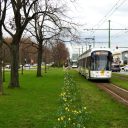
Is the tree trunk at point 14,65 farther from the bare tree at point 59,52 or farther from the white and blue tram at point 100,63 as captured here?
the bare tree at point 59,52

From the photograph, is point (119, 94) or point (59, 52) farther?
point (59, 52)

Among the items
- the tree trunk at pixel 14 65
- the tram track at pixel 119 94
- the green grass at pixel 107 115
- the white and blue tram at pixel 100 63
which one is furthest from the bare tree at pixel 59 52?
the green grass at pixel 107 115

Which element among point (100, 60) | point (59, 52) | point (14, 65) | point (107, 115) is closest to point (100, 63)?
point (100, 60)

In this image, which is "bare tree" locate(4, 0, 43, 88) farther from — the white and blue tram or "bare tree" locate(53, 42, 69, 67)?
"bare tree" locate(53, 42, 69, 67)

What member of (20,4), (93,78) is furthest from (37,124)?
(93,78)

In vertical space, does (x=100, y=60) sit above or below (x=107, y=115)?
above

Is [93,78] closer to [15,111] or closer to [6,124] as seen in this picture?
[15,111]

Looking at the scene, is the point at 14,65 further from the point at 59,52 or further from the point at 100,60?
the point at 59,52

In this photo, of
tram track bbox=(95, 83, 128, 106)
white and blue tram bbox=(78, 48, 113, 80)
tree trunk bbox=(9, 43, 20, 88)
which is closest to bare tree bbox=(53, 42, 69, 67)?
white and blue tram bbox=(78, 48, 113, 80)

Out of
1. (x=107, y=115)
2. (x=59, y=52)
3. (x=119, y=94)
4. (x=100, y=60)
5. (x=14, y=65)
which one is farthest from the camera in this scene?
(x=59, y=52)

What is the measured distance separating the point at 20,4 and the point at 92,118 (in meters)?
16.2

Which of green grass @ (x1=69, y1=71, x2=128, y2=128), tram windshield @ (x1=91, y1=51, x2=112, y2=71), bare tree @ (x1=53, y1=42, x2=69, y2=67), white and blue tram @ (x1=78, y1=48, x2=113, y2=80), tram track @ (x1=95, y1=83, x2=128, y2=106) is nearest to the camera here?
green grass @ (x1=69, y1=71, x2=128, y2=128)

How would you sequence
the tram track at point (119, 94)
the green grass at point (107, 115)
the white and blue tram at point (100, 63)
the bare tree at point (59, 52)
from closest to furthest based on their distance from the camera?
1. the green grass at point (107, 115)
2. the tram track at point (119, 94)
3. the white and blue tram at point (100, 63)
4. the bare tree at point (59, 52)

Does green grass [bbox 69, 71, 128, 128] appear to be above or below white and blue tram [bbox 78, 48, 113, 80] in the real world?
below
